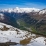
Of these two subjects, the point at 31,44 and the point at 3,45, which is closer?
the point at 3,45

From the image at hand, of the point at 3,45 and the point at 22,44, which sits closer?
the point at 3,45

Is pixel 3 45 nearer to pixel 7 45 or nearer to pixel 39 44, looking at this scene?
pixel 7 45

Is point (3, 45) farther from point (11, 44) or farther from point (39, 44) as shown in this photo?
point (39, 44)

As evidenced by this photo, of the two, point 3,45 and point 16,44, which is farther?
point 16,44

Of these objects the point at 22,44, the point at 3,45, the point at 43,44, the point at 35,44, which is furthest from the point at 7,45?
the point at 43,44

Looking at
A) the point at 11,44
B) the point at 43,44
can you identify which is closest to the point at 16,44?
the point at 11,44

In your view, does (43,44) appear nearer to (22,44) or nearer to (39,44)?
(39,44)
